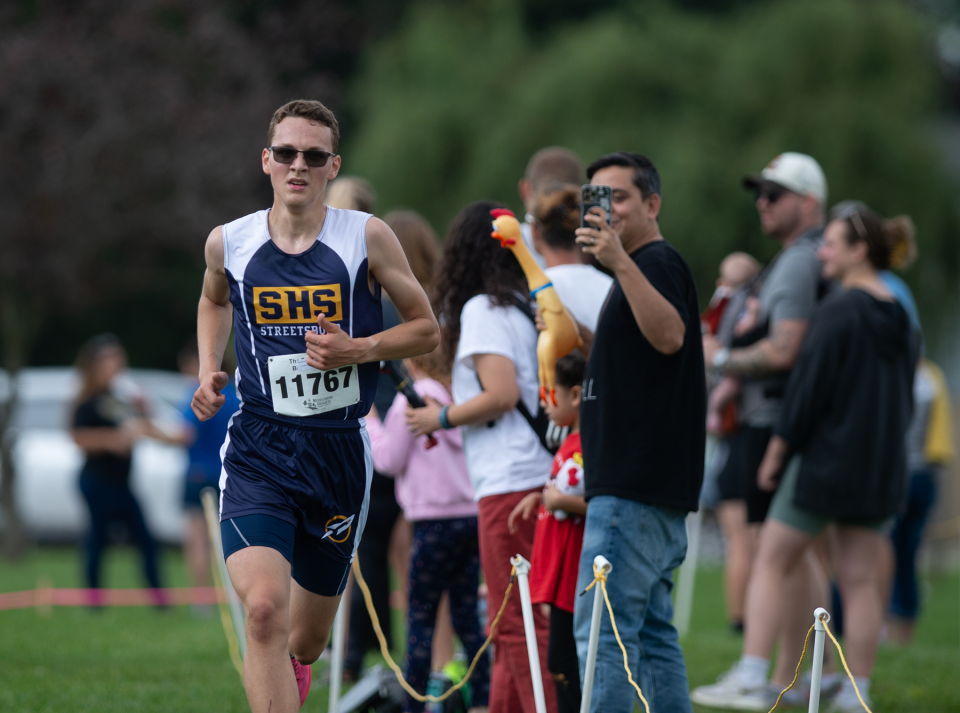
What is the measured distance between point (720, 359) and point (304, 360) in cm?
272

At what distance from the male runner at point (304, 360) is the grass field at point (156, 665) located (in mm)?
1828

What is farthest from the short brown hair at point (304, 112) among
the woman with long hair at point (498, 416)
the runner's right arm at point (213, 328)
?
the woman with long hair at point (498, 416)

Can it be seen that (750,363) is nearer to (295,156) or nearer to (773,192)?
(773,192)

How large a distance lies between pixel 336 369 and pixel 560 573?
46.4 inches

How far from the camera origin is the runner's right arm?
3863 mm

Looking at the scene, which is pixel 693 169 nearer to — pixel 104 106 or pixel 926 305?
pixel 926 305

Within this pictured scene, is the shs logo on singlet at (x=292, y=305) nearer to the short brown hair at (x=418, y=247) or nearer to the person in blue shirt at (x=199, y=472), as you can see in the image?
the short brown hair at (x=418, y=247)

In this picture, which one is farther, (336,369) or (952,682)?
(952,682)

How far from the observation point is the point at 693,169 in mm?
18422

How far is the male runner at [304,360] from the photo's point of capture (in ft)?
12.6

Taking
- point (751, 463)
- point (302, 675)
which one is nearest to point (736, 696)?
point (751, 463)

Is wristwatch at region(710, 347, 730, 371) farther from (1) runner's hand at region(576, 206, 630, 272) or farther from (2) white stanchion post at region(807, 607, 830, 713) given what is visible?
(2) white stanchion post at region(807, 607, 830, 713)

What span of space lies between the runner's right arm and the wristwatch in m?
2.66

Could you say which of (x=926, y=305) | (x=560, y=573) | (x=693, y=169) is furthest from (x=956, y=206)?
(x=560, y=573)
